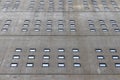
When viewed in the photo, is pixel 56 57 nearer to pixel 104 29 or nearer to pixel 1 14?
pixel 104 29

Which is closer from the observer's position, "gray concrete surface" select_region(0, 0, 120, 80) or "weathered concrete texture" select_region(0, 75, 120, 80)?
"weathered concrete texture" select_region(0, 75, 120, 80)

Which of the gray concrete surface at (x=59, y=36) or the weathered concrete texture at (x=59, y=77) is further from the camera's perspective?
the gray concrete surface at (x=59, y=36)

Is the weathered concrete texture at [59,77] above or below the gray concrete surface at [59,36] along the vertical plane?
below

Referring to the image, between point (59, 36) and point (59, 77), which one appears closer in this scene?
point (59, 77)

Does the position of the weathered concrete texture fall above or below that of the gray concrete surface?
below

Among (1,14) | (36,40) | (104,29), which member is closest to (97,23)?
(104,29)

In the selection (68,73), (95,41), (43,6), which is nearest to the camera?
(68,73)

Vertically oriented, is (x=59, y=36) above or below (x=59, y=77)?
above

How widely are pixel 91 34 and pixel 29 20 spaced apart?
6.95 m

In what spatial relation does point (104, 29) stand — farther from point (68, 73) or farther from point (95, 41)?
point (68, 73)

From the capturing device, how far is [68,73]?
20.0 m

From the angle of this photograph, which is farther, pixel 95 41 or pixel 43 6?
pixel 43 6

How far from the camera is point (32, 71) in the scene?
66.2 feet

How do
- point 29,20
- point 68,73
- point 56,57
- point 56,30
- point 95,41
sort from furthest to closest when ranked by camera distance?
point 29,20 → point 56,30 → point 95,41 → point 56,57 → point 68,73
